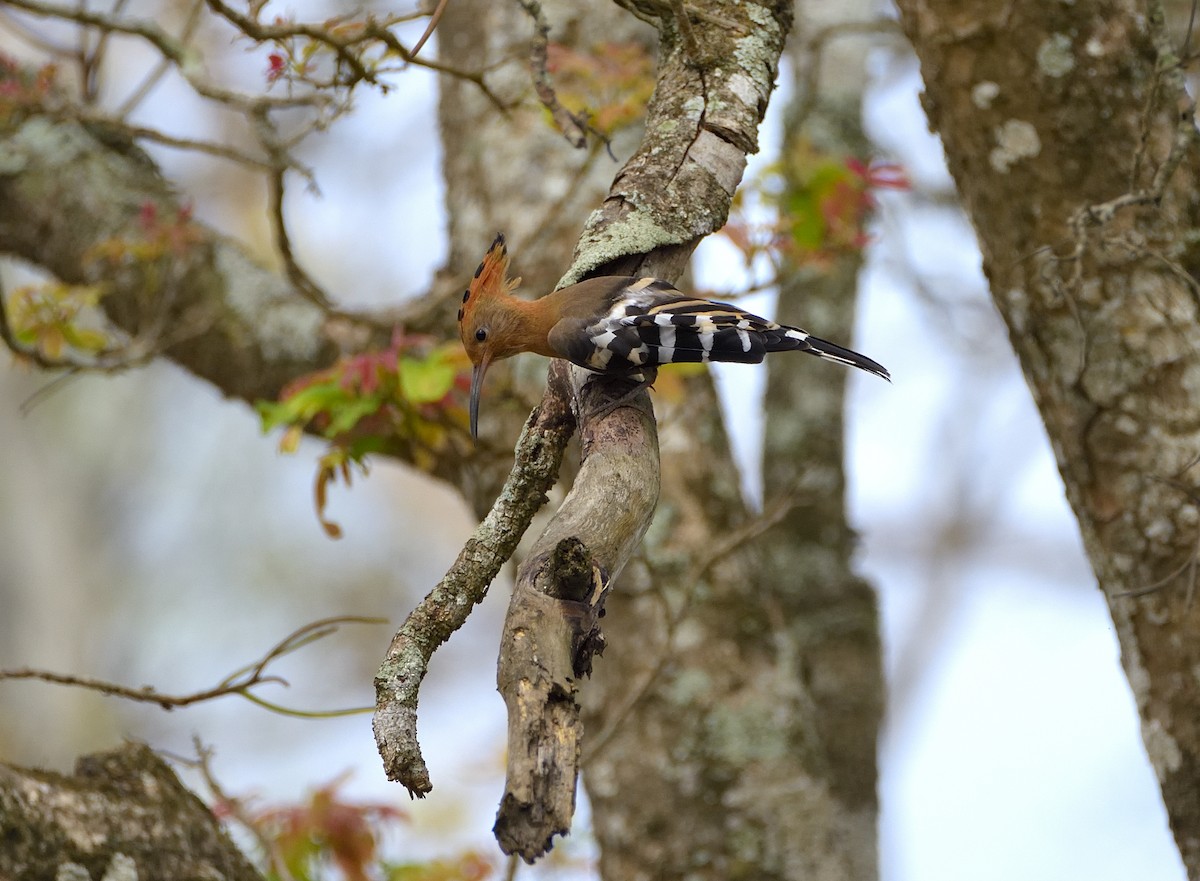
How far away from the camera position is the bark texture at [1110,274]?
8.29 ft

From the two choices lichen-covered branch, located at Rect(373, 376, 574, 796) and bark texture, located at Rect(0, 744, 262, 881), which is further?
bark texture, located at Rect(0, 744, 262, 881)

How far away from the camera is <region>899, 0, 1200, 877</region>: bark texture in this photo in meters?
2.53

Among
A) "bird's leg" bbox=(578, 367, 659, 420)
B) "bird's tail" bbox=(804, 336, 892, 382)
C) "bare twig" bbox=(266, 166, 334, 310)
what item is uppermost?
"bare twig" bbox=(266, 166, 334, 310)

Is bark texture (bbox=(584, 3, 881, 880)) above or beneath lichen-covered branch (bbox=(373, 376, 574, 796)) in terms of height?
above

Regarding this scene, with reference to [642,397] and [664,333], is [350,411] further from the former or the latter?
[642,397]

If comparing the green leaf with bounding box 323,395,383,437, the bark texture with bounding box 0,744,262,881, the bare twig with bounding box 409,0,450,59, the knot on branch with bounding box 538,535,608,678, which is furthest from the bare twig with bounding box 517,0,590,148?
the bark texture with bounding box 0,744,262,881

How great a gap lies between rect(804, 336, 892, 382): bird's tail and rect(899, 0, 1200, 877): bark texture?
399mm

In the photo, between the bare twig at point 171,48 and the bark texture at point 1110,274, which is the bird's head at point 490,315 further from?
the bark texture at point 1110,274

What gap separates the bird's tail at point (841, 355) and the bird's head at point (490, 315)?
0.73m

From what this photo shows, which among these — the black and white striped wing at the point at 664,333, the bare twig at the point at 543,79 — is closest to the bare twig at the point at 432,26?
the bare twig at the point at 543,79

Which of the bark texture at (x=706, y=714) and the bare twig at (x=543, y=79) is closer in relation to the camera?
the bare twig at (x=543, y=79)

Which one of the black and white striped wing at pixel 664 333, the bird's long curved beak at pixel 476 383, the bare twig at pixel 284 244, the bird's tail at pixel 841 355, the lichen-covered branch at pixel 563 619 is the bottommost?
the lichen-covered branch at pixel 563 619

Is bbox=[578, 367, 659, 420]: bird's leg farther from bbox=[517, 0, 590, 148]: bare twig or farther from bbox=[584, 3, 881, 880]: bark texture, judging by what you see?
bbox=[584, 3, 881, 880]: bark texture

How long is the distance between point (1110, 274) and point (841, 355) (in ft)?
2.06
